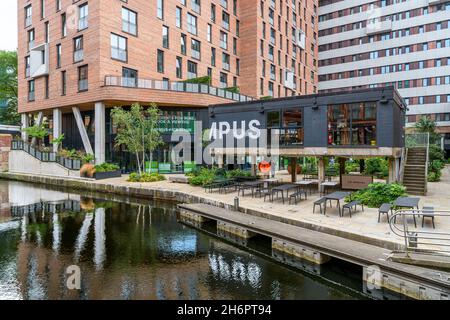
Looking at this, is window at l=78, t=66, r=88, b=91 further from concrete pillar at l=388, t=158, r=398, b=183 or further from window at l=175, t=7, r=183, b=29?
concrete pillar at l=388, t=158, r=398, b=183

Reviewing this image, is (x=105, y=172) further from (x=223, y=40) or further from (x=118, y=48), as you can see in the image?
(x=223, y=40)

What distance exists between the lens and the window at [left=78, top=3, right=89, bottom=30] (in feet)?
94.3

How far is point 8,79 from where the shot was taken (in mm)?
50969

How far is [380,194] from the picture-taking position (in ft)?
45.3

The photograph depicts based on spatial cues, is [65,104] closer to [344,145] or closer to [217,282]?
[344,145]

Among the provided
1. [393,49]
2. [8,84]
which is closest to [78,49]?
[8,84]

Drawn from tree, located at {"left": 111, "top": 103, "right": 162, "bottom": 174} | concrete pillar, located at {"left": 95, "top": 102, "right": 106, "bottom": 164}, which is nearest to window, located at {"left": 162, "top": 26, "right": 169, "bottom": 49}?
concrete pillar, located at {"left": 95, "top": 102, "right": 106, "bottom": 164}

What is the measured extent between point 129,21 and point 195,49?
27.8ft

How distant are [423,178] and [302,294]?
1343 cm

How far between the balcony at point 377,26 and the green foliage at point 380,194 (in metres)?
47.6

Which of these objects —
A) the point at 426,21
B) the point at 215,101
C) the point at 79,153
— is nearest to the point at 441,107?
the point at 426,21

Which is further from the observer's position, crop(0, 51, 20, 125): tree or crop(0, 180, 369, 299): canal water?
crop(0, 51, 20, 125): tree

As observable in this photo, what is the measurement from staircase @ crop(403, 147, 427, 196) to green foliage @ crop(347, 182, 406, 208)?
374cm

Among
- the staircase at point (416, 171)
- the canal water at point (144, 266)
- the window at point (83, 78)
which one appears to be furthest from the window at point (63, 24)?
the staircase at point (416, 171)
